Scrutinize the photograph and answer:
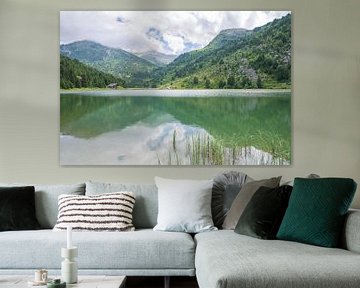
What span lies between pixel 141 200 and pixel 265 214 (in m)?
1.16

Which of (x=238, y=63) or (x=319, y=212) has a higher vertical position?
(x=238, y=63)

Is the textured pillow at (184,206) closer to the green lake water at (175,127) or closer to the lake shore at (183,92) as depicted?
the green lake water at (175,127)

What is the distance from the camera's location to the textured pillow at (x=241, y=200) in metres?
4.93

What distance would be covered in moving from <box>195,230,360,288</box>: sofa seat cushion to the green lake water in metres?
1.60

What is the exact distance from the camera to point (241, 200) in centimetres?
497

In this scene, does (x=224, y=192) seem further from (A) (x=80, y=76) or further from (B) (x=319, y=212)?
(A) (x=80, y=76)

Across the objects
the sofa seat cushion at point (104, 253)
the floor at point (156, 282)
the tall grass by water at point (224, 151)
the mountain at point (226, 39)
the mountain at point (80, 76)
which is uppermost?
the mountain at point (226, 39)

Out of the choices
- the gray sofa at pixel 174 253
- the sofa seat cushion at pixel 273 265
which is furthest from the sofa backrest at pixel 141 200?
the sofa seat cushion at pixel 273 265

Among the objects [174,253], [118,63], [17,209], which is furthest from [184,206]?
[118,63]

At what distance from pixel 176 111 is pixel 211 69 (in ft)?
1.61

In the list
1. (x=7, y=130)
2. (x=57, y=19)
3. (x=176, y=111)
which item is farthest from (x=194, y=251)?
(x=57, y=19)

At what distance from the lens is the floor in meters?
5.10

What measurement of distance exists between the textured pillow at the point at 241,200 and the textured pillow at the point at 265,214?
24 cm

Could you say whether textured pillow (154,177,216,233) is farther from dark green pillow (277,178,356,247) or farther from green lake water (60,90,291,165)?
dark green pillow (277,178,356,247)
